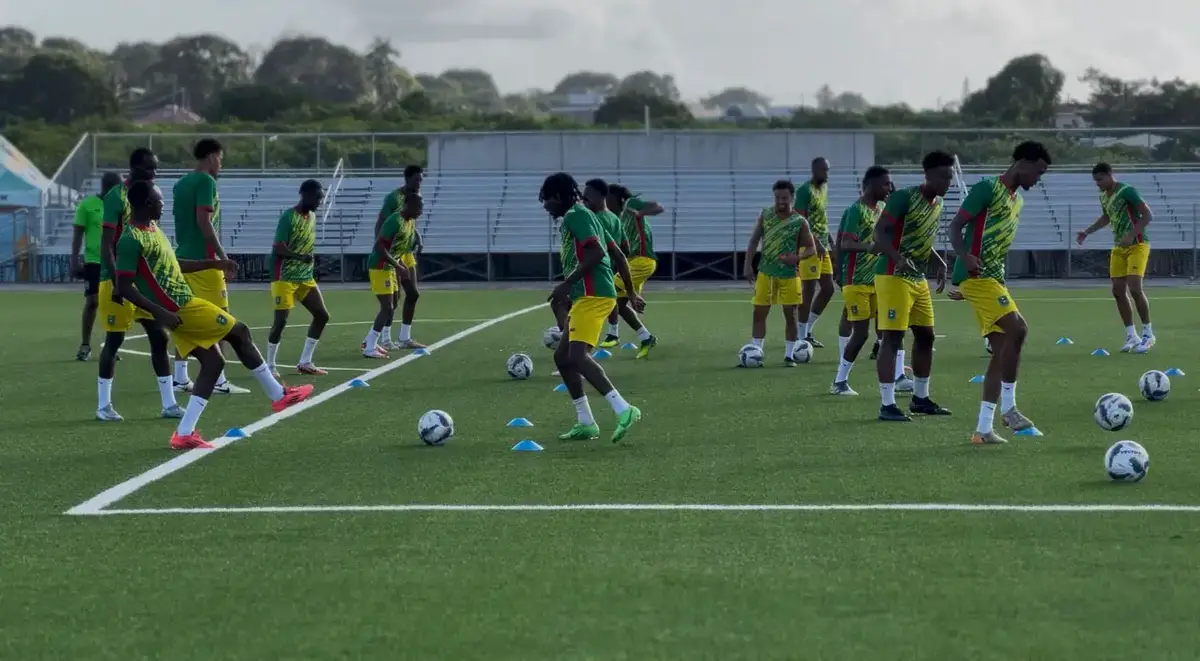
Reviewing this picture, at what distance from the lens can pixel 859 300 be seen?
15617mm

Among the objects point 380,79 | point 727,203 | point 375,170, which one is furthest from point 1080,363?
point 380,79

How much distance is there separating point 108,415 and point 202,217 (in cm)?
186

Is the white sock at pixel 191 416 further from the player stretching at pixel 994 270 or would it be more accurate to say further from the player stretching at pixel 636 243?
the player stretching at pixel 636 243

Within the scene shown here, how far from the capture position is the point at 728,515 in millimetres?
8375

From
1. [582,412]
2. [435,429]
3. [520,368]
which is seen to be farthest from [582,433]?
[520,368]

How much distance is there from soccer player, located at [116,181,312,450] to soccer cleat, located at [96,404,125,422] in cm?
174

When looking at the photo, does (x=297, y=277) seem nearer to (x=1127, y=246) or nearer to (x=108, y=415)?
(x=108, y=415)

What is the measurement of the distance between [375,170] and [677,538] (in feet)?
122

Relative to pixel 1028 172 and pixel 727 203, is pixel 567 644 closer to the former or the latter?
pixel 1028 172

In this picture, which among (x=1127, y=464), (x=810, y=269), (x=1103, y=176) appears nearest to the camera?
(x=1127, y=464)

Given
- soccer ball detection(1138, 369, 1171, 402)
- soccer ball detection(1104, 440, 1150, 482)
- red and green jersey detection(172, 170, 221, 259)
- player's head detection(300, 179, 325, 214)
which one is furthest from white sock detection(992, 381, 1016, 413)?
player's head detection(300, 179, 325, 214)

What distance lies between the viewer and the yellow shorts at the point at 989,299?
37.9 ft

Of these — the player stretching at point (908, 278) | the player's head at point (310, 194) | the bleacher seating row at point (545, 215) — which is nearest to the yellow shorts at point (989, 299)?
the player stretching at point (908, 278)

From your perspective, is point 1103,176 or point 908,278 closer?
point 908,278
